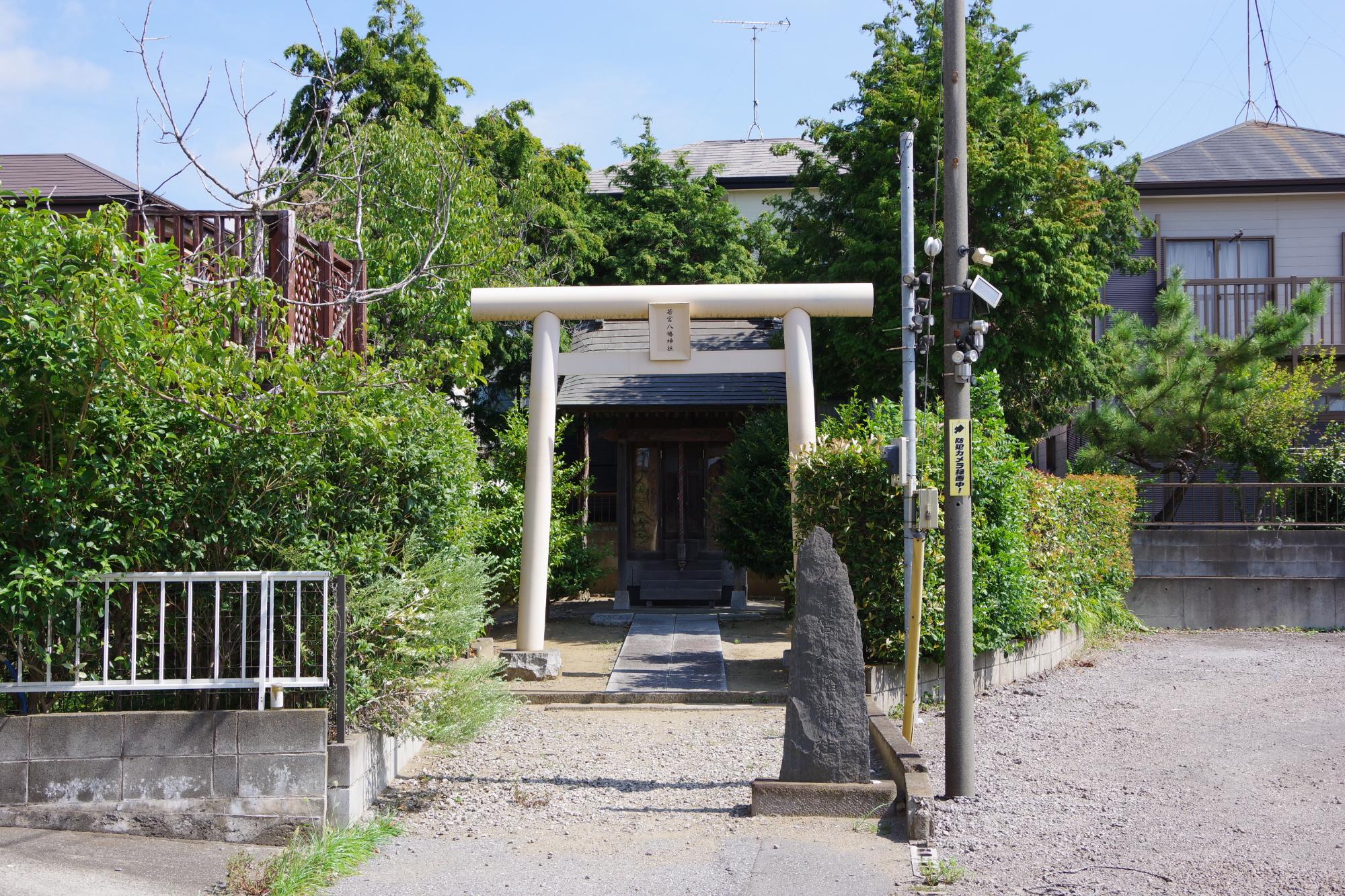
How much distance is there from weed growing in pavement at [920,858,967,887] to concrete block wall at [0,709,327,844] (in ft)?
10.7

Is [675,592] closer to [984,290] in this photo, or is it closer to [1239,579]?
[1239,579]

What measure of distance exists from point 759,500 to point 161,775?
9543 mm

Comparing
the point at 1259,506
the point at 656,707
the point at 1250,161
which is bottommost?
the point at 656,707

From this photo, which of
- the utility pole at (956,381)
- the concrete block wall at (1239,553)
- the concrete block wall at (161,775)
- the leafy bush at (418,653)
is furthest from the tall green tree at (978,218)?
the concrete block wall at (161,775)

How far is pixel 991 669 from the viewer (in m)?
10.8

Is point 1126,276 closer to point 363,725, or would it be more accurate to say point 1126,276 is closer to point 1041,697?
point 1041,697

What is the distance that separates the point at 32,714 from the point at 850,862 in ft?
15.0

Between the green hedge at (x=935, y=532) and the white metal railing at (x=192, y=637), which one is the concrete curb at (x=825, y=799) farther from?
the green hedge at (x=935, y=532)

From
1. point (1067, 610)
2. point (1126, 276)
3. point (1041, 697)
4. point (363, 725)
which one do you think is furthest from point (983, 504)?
point (1126, 276)

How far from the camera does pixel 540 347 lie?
11594 millimetres

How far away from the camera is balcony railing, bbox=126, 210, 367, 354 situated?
26.8 feet

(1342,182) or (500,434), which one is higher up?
(1342,182)

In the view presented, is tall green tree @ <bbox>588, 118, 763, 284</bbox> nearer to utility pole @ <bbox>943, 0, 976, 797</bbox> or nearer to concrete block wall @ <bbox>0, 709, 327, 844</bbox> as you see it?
utility pole @ <bbox>943, 0, 976, 797</bbox>

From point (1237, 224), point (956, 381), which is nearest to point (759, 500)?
point (956, 381)
